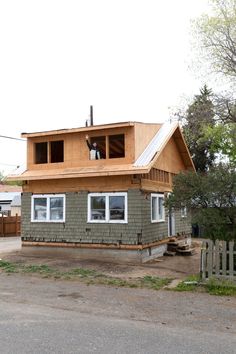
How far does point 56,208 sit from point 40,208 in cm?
88

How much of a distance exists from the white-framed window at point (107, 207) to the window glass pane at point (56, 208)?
1.49 metres

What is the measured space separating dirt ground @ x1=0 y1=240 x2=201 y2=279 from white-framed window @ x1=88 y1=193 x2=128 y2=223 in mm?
1721

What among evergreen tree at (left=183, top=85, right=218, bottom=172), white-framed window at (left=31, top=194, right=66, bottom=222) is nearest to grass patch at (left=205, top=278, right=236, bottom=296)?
white-framed window at (left=31, top=194, right=66, bottom=222)

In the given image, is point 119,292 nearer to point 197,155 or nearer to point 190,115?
point 190,115

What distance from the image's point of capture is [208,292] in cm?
1016

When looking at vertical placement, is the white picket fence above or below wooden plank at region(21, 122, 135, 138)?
below

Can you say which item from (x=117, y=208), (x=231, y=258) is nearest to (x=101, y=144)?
(x=117, y=208)

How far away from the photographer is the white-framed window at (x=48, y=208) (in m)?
17.7

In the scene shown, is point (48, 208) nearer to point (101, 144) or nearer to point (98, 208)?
point (98, 208)

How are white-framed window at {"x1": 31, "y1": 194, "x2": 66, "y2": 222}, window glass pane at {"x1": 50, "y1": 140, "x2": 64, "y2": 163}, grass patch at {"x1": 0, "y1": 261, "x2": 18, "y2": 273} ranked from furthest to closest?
1. window glass pane at {"x1": 50, "y1": 140, "x2": 64, "y2": 163}
2. white-framed window at {"x1": 31, "y1": 194, "x2": 66, "y2": 222}
3. grass patch at {"x1": 0, "y1": 261, "x2": 18, "y2": 273}

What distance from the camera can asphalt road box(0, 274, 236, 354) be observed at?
586 cm

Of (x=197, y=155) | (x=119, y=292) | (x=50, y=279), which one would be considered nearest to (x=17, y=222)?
(x=197, y=155)

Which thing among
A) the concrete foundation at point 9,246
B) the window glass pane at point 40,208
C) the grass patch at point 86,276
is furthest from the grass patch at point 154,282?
the concrete foundation at point 9,246

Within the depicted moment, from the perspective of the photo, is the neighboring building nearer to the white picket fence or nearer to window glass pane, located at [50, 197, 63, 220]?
window glass pane, located at [50, 197, 63, 220]
